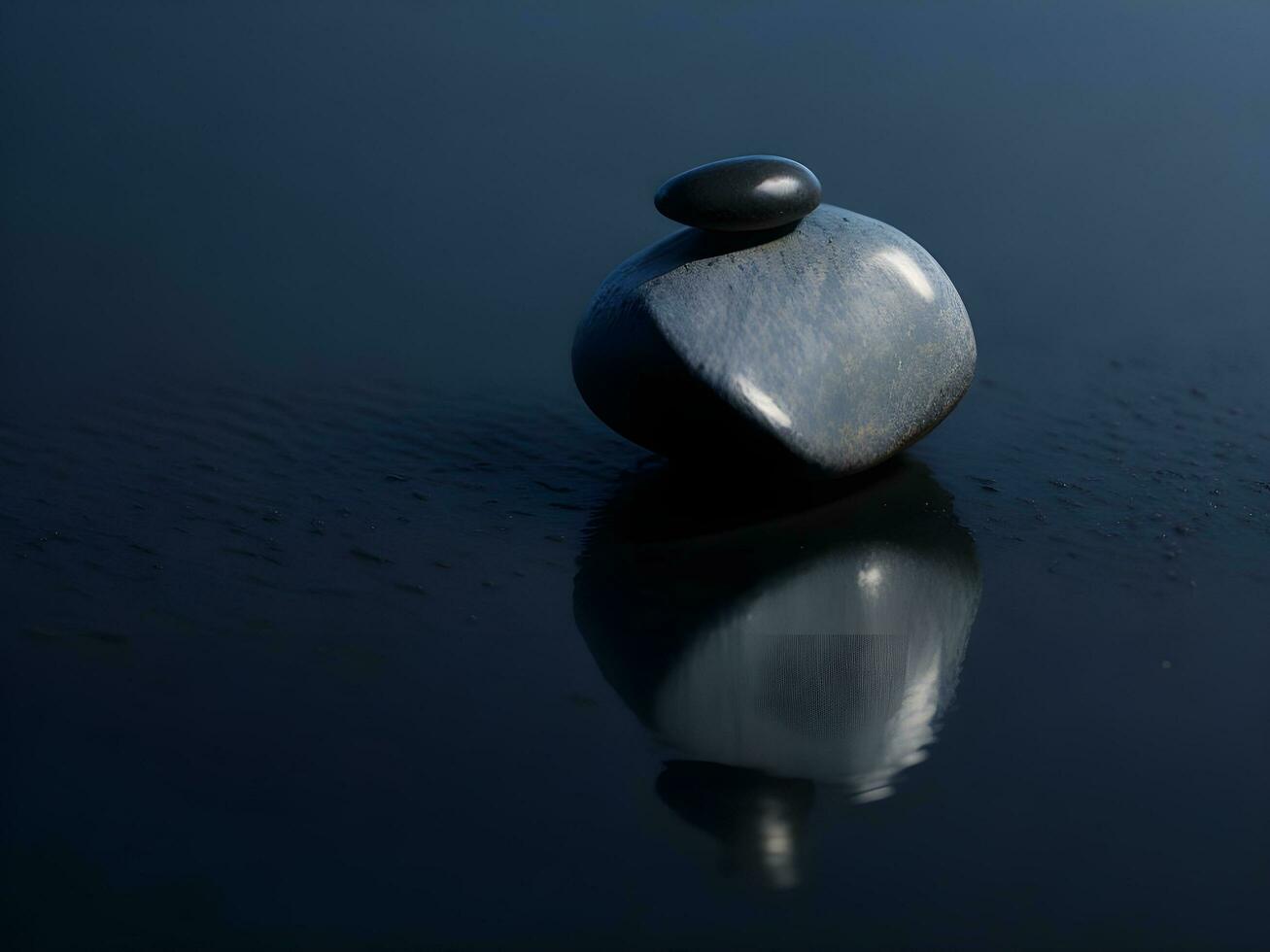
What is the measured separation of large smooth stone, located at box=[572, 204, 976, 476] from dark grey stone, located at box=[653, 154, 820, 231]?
132 millimetres

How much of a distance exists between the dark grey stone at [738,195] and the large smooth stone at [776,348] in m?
0.13

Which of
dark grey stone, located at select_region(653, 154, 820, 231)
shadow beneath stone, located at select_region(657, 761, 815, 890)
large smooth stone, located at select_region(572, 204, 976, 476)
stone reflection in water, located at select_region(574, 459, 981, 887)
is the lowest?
shadow beneath stone, located at select_region(657, 761, 815, 890)

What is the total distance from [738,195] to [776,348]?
1.91 feet

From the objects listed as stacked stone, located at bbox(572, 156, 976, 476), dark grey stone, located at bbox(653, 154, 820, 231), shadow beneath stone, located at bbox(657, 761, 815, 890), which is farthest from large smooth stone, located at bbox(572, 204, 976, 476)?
shadow beneath stone, located at bbox(657, 761, 815, 890)

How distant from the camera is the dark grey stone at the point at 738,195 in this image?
586cm

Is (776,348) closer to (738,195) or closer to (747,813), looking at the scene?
(738,195)

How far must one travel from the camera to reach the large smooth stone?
5719 mm

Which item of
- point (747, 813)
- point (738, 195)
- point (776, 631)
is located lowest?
point (747, 813)

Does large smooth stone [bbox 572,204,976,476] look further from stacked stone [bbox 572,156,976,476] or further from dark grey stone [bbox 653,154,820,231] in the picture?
dark grey stone [bbox 653,154,820,231]

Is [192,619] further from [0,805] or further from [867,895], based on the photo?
[867,895]

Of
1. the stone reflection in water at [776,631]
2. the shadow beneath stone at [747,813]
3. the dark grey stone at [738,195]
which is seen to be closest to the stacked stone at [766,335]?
the dark grey stone at [738,195]

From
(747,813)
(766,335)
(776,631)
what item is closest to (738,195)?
(766,335)

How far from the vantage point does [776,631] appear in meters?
5.34

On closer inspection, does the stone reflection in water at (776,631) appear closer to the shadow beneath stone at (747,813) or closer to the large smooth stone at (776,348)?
the shadow beneath stone at (747,813)
